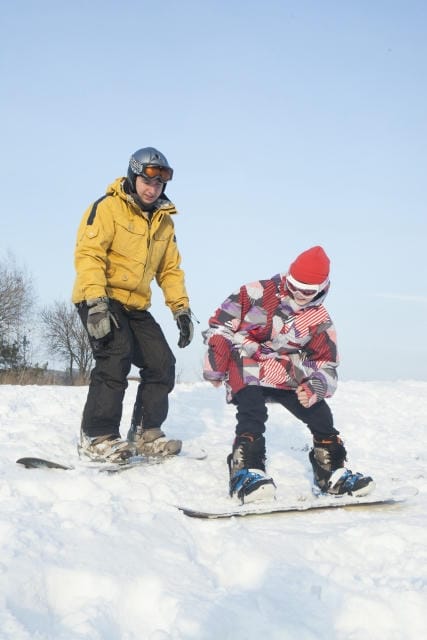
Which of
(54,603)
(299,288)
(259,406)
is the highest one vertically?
(299,288)

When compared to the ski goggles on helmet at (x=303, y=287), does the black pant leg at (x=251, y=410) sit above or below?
below

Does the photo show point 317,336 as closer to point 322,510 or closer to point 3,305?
point 322,510

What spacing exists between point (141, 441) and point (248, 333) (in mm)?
1128

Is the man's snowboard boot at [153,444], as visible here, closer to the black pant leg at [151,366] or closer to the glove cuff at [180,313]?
the black pant leg at [151,366]

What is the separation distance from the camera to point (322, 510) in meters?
3.26

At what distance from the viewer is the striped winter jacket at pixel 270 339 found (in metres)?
3.94

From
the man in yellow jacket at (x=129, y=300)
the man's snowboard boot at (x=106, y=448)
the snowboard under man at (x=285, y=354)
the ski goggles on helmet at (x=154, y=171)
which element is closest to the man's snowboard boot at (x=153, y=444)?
the man in yellow jacket at (x=129, y=300)

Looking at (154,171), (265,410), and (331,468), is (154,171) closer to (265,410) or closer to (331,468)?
(265,410)

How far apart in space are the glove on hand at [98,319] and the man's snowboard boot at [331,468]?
1.53 m

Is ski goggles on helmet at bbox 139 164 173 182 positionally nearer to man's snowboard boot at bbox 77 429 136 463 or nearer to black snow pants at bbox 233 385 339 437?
black snow pants at bbox 233 385 339 437

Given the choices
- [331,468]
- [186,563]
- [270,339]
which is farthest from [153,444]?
[186,563]

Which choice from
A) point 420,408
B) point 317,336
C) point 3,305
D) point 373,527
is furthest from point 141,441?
point 3,305

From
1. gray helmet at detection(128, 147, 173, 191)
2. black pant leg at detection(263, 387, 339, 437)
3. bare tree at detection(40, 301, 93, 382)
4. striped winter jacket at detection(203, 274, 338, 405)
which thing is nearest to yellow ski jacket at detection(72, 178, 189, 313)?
gray helmet at detection(128, 147, 173, 191)

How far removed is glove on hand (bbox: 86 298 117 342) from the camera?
3.82 metres
